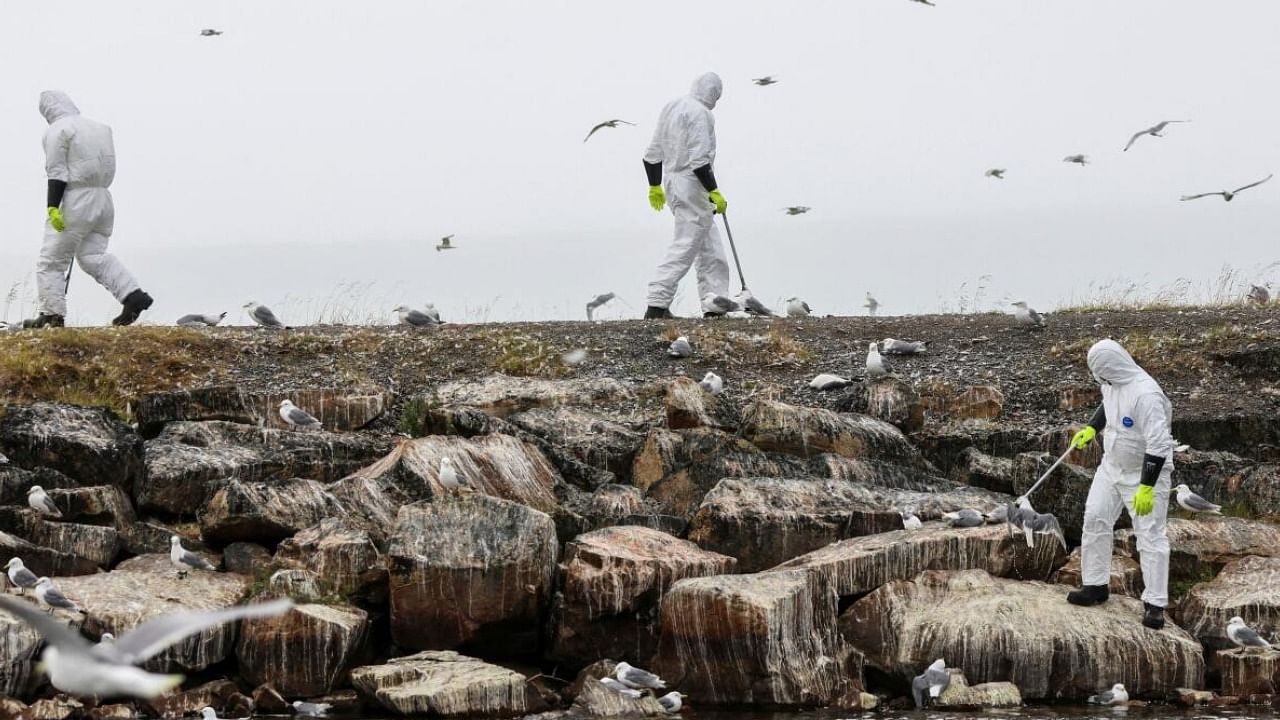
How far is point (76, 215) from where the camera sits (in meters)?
→ 19.1

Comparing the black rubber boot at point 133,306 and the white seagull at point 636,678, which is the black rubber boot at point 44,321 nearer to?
the black rubber boot at point 133,306

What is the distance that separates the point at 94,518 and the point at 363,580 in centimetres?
265

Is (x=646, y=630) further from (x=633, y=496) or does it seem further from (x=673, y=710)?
(x=633, y=496)

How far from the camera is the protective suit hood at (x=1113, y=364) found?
12.4 meters

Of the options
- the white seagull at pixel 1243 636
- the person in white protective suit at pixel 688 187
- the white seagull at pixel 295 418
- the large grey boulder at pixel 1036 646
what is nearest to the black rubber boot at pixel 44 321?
the white seagull at pixel 295 418

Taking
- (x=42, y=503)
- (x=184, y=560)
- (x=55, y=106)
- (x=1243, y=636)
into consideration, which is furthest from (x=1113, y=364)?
(x=55, y=106)

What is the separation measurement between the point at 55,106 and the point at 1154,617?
1434cm

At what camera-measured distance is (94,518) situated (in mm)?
13586

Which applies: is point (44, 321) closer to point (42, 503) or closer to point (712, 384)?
point (42, 503)

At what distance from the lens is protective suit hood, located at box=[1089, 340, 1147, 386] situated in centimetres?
1243

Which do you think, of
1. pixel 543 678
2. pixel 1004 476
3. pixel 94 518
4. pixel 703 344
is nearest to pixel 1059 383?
pixel 1004 476

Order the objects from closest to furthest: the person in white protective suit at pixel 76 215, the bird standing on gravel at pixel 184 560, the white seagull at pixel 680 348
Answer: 1. the bird standing on gravel at pixel 184 560
2. the white seagull at pixel 680 348
3. the person in white protective suit at pixel 76 215

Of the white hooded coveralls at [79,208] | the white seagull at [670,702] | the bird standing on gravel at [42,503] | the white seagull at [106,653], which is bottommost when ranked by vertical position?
the white seagull at [670,702]

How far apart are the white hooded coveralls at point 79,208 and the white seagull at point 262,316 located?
5.44ft
